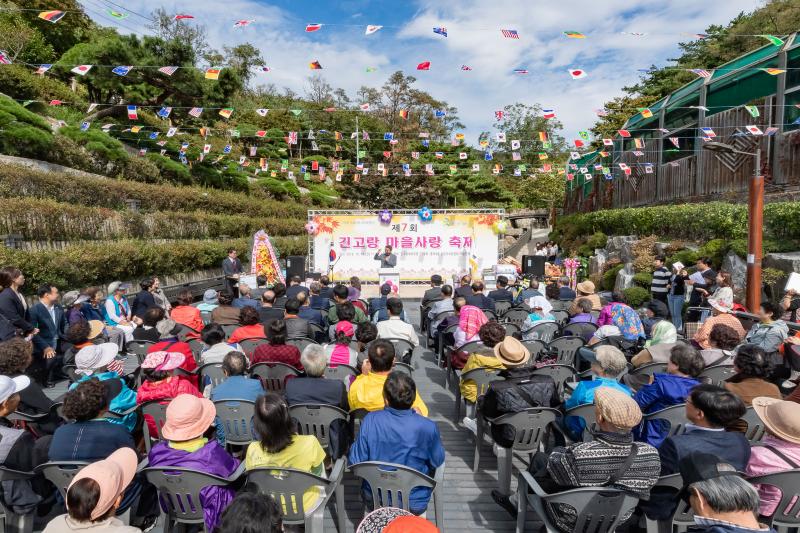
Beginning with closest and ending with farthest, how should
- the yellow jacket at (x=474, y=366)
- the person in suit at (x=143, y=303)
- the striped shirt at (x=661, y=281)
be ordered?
the yellow jacket at (x=474, y=366)
the person in suit at (x=143, y=303)
the striped shirt at (x=661, y=281)

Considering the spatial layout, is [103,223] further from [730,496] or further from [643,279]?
[643,279]

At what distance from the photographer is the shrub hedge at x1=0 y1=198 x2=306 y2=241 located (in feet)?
27.5

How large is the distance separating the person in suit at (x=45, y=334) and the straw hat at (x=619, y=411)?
Answer: 594 centimetres

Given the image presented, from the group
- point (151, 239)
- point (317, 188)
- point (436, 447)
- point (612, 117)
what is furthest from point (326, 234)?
point (612, 117)

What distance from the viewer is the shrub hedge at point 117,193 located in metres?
9.08

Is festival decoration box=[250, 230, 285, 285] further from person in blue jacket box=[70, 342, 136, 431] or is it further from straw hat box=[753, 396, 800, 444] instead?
straw hat box=[753, 396, 800, 444]

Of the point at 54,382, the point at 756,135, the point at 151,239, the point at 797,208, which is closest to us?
the point at 54,382

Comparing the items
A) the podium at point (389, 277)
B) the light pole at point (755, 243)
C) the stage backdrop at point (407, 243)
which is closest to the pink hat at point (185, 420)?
the light pole at point (755, 243)

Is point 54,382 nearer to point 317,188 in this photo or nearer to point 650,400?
point 650,400

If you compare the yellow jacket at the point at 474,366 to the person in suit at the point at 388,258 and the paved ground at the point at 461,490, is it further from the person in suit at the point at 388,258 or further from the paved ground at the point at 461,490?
the person in suit at the point at 388,258

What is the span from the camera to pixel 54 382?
560 cm

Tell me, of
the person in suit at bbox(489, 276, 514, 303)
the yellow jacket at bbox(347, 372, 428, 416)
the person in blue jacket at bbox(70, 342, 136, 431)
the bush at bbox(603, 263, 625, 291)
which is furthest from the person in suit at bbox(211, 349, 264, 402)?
the bush at bbox(603, 263, 625, 291)

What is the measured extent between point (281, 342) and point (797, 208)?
28.3 ft

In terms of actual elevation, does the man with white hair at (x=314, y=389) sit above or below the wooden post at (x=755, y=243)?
below
